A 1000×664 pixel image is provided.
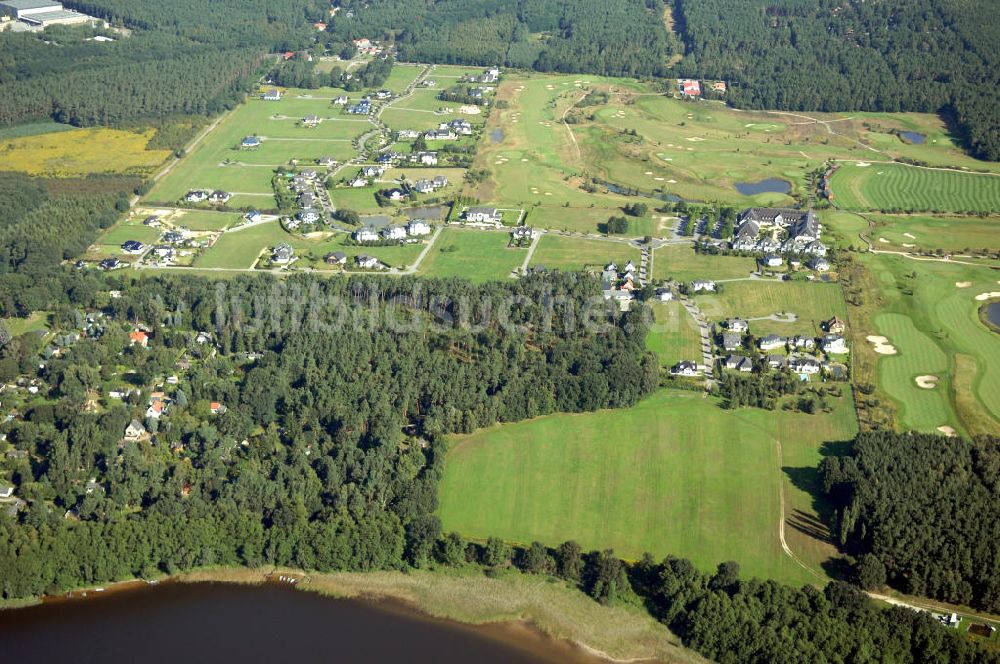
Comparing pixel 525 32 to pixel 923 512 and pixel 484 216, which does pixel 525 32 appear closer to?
pixel 484 216

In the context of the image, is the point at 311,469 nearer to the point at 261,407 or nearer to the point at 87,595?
the point at 261,407

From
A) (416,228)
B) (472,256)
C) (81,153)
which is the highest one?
(416,228)

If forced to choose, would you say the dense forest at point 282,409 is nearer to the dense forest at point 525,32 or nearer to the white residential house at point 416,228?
the white residential house at point 416,228

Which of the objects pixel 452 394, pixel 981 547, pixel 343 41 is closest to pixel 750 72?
pixel 343 41

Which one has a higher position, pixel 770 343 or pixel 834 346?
pixel 834 346

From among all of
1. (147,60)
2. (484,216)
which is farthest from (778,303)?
(147,60)

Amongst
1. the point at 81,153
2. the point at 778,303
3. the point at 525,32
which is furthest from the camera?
the point at 525,32

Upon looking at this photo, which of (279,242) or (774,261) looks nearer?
(774,261)
